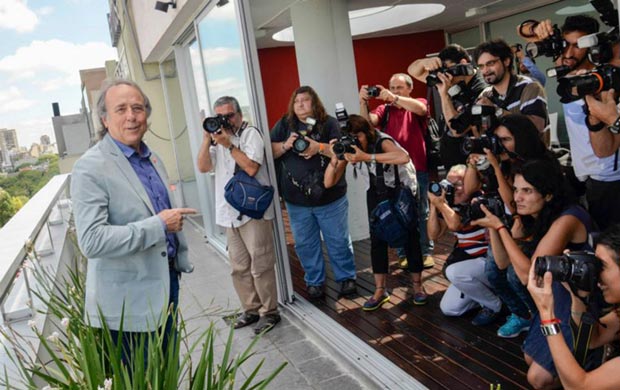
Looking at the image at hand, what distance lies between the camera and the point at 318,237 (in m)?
4.19

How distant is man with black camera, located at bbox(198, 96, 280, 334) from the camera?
3.63 meters

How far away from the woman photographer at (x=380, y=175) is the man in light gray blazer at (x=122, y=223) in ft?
5.47

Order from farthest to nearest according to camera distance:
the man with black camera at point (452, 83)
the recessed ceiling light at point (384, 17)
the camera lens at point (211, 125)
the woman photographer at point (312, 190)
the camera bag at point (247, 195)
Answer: the recessed ceiling light at point (384, 17), the woman photographer at point (312, 190), the camera bag at point (247, 195), the camera lens at point (211, 125), the man with black camera at point (452, 83)

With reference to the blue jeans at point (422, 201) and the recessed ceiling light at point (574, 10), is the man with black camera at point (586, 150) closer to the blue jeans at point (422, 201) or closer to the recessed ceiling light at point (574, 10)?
the blue jeans at point (422, 201)

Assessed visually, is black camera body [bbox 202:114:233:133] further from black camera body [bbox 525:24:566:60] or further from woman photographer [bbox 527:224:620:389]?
woman photographer [bbox 527:224:620:389]

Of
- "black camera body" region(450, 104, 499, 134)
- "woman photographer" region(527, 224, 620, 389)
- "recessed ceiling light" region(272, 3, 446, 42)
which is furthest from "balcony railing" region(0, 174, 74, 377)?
"recessed ceiling light" region(272, 3, 446, 42)

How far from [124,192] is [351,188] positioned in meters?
3.62

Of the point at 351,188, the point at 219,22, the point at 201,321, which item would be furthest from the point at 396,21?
the point at 201,321

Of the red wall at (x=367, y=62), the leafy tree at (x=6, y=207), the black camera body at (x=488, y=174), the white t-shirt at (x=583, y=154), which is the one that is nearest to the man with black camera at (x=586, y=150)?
the white t-shirt at (x=583, y=154)

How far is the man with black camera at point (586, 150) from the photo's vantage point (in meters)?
2.34

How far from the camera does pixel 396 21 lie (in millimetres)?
9195

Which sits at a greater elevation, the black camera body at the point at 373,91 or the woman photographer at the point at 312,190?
the black camera body at the point at 373,91

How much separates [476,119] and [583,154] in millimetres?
558

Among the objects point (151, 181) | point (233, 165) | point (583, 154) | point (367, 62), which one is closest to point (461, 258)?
point (583, 154)
